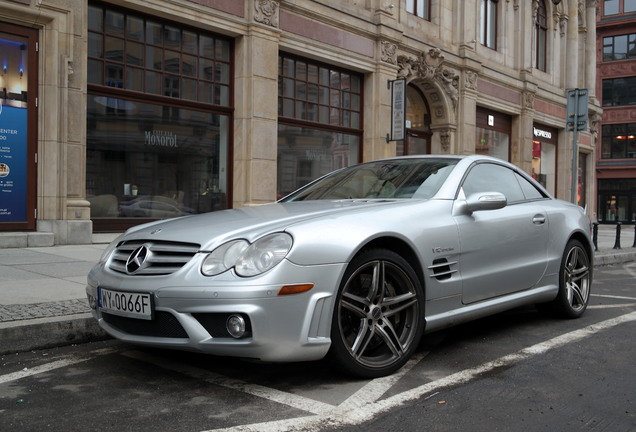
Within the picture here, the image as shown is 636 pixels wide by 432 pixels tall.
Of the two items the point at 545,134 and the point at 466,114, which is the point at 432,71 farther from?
the point at 545,134

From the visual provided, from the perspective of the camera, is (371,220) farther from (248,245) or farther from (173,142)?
(173,142)

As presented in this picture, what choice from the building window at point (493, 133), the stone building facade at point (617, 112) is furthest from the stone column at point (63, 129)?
the stone building facade at point (617, 112)

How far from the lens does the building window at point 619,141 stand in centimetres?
4234

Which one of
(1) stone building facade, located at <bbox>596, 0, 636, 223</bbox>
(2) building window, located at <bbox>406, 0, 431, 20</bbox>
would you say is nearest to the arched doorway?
(2) building window, located at <bbox>406, 0, 431, 20</bbox>

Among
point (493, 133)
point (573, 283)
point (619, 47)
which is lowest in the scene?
point (573, 283)

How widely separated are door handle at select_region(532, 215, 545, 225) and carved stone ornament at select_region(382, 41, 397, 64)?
11541 mm

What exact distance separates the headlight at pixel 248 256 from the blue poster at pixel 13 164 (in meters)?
7.44

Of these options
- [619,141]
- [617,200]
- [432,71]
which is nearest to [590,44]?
[432,71]

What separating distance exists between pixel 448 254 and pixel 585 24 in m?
28.3

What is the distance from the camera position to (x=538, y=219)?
203 inches

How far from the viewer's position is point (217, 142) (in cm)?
1292

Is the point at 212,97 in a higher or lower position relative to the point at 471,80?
lower

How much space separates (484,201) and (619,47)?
1818 inches

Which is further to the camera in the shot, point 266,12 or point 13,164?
point 266,12
